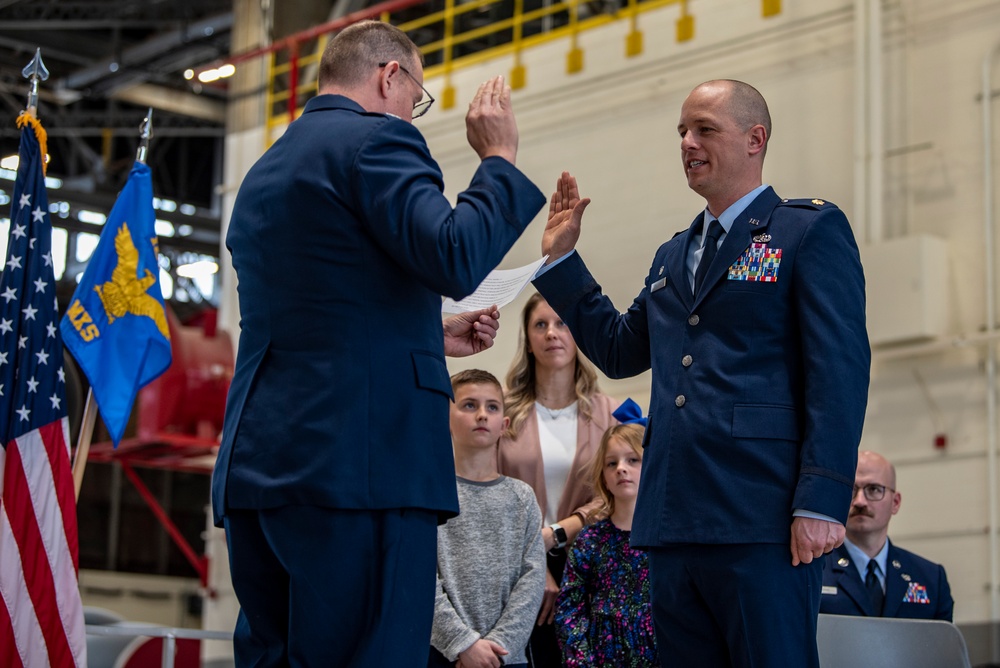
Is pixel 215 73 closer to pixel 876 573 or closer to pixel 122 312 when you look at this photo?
pixel 122 312

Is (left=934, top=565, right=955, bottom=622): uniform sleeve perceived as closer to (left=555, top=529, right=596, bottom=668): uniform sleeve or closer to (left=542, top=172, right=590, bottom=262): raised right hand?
(left=555, top=529, right=596, bottom=668): uniform sleeve

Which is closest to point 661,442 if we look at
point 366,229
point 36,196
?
point 366,229

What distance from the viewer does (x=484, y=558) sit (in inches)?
154

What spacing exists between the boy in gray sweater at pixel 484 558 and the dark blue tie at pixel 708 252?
4.34 feet

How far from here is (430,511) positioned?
7.92 ft

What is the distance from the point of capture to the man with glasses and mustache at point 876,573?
4.80 metres

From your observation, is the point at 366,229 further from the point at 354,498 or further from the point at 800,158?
the point at 800,158

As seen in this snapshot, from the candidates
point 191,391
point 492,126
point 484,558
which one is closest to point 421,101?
point 492,126

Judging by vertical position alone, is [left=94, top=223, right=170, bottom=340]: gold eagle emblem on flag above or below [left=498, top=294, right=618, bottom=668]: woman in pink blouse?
above

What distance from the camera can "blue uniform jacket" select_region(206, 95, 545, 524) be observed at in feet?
7.69

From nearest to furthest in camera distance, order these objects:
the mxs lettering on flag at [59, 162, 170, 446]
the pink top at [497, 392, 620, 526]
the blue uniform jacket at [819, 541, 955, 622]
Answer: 1. the pink top at [497, 392, 620, 526]
2. the blue uniform jacket at [819, 541, 955, 622]
3. the mxs lettering on flag at [59, 162, 170, 446]

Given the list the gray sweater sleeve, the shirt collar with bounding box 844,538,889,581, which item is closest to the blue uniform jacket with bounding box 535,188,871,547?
the gray sweater sleeve

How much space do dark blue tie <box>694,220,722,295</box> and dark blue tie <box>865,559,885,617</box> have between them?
2.40m

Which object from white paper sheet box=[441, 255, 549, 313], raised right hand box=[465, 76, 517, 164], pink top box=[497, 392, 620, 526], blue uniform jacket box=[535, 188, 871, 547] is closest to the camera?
raised right hand box=[465, 76, 517, 164]
